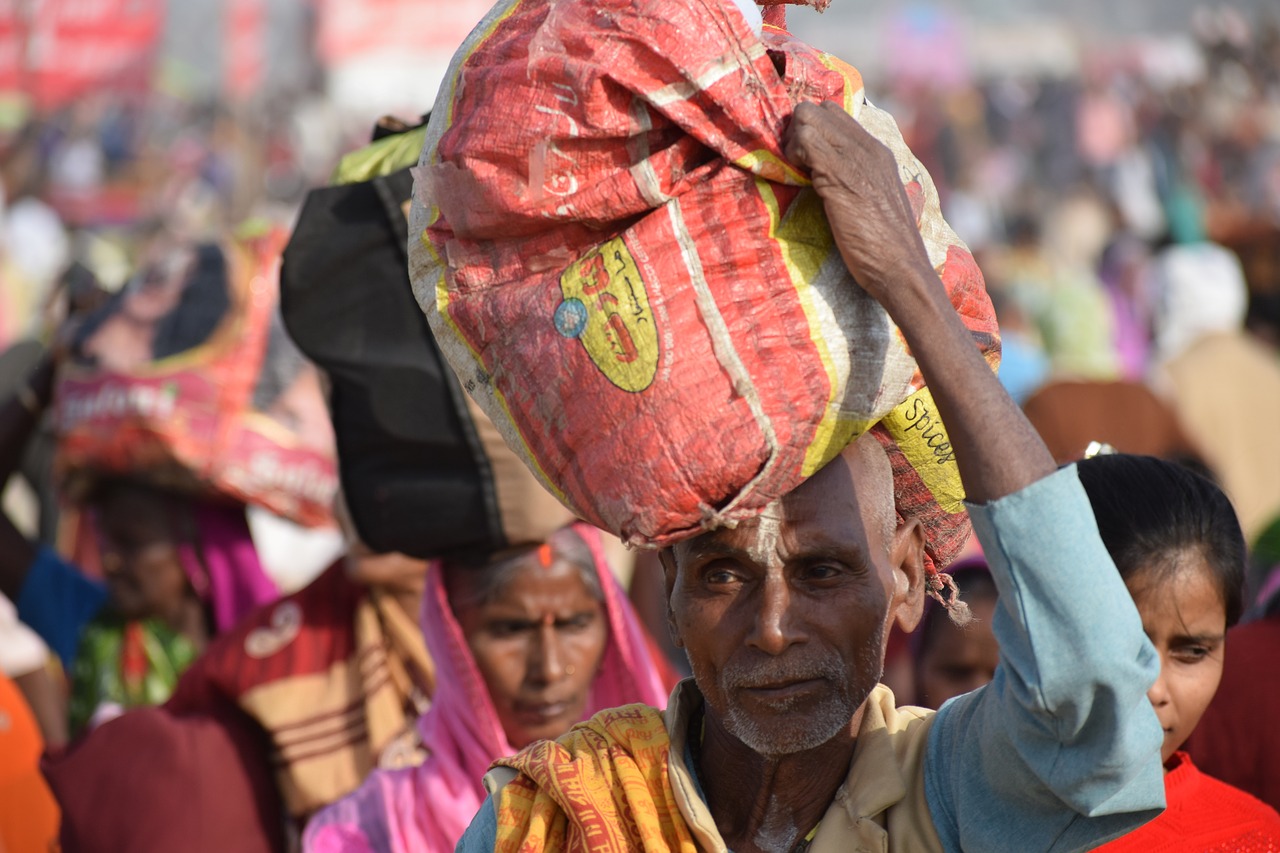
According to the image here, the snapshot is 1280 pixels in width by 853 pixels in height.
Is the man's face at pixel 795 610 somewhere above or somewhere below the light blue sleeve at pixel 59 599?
above

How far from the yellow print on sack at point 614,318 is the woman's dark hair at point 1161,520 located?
1.04 meters

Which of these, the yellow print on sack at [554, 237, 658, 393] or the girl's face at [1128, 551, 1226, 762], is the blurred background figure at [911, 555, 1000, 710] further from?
the yellow print on sack at [554, 237, 658, 393]

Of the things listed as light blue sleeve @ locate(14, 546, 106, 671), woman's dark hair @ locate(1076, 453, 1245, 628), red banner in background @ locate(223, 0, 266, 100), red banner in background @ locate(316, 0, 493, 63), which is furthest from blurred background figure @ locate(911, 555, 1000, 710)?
red banner in background @ locate(223, 0, 266, 100)

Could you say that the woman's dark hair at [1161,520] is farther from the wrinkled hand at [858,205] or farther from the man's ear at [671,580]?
the wrinkled hand at [858,205]

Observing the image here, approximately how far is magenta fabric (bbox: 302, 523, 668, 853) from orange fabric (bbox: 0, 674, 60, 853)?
1.15 metres

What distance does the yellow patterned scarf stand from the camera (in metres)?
2.05

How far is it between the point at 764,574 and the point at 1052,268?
981cm

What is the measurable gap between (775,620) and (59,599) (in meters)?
3.78

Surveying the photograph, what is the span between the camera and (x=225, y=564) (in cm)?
497

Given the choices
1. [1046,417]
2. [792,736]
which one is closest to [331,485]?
[1046,417]

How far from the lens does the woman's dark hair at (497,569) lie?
11.9 feet

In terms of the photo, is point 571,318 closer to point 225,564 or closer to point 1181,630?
point 1181,630

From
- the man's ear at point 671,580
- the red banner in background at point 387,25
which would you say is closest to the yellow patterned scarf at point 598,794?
the man's ear at point 671,580

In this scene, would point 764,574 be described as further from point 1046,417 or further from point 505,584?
point 1046,417
